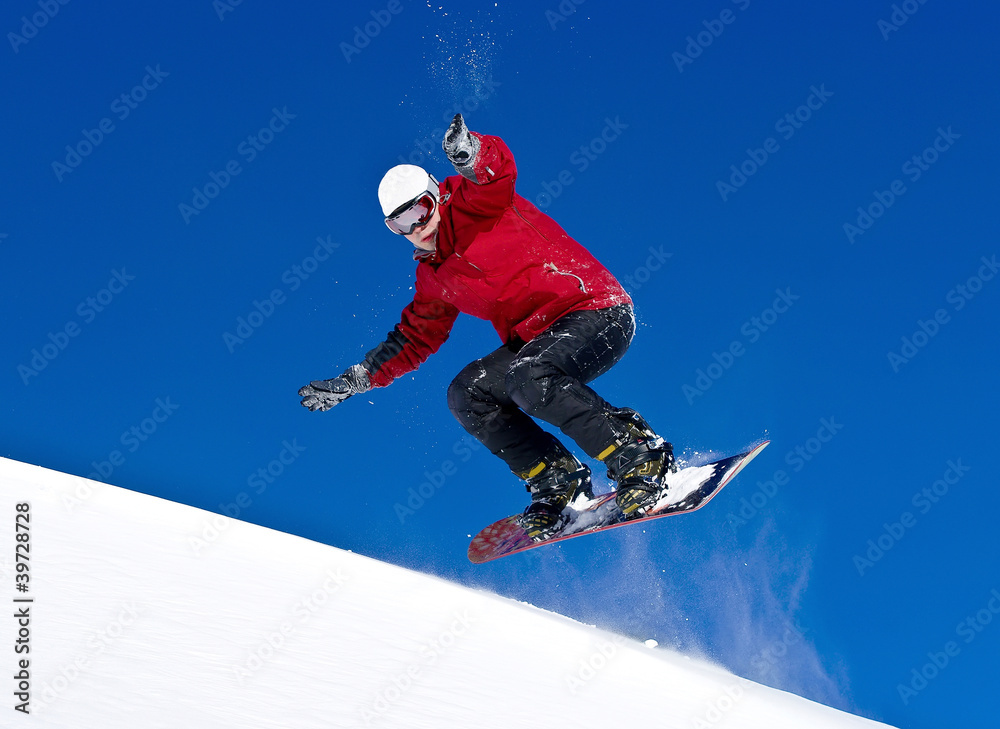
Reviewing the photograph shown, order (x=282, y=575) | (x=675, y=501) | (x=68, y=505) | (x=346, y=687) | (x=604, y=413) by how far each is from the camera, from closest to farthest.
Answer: (x=346, y=687), (x=604, y=413), (x=675, y=501), (x=282, y=575), (x=68, y=505)

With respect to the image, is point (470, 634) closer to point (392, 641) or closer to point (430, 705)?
point (392, 641)

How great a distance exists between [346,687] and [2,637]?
4.87ft

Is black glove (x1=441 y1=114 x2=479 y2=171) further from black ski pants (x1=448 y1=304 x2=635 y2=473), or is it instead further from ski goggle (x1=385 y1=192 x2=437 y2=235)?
black ski pants (x1=448 y1=304 x2=635 y2=473)

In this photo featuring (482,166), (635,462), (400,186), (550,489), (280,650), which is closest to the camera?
(280,650)

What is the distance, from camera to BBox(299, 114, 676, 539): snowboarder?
13.1 feet

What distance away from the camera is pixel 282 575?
5.70 m

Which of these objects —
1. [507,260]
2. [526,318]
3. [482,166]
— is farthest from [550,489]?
[482,166]

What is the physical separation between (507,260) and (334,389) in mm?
1627

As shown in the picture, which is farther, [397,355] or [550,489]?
[397,355]

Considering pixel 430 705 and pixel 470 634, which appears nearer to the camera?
pixel 430 705

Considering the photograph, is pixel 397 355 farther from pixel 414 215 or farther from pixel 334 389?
pixel 414 215

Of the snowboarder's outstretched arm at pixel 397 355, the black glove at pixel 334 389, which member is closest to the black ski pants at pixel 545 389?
the snowboarder's outstretched arm at pixel 397 355

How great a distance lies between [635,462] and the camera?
402cm

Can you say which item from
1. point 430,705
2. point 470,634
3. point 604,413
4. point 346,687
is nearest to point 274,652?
point 346,687
